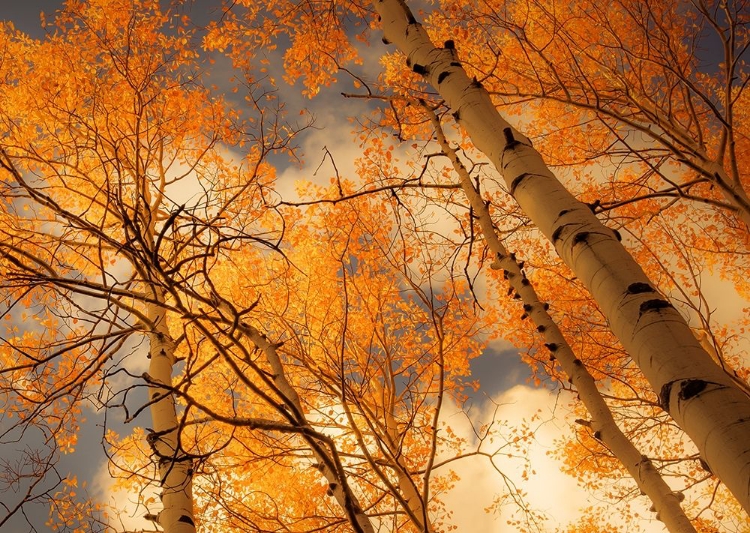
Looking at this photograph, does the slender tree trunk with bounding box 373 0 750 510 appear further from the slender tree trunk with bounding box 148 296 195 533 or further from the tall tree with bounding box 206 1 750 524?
the slender tree trunk with bounding box 148 296 195 533

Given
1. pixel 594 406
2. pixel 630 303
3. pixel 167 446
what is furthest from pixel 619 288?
pixel 167 446

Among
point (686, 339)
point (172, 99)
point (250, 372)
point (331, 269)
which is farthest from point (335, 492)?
point (331, 269)

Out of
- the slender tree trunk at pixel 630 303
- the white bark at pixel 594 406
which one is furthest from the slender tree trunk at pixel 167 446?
the white bark at pixel 594 406

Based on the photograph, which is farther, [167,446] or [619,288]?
[167,446]

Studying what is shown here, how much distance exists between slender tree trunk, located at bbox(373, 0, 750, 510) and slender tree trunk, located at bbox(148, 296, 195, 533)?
1.79 m

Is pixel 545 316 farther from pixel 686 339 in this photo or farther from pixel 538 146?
pixel 538 146

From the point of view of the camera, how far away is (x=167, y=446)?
3074mm

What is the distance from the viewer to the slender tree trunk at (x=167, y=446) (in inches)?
111

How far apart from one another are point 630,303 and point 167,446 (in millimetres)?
2901

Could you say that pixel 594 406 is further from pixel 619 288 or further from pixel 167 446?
pixel 167 446

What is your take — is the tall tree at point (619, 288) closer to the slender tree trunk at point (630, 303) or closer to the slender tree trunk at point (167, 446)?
the slender tree trunk at point (630, 303)

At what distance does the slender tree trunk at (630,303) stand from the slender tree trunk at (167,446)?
5.86ft

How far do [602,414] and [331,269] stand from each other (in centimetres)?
662

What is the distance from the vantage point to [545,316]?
3.57 m
